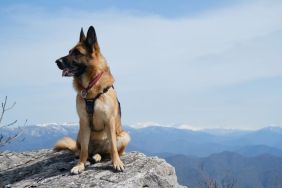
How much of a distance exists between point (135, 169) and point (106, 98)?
1.53 metres

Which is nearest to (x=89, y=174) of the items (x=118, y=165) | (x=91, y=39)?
(x=118, y=165)

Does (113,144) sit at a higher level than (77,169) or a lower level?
higher

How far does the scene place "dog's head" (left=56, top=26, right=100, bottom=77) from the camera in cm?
950

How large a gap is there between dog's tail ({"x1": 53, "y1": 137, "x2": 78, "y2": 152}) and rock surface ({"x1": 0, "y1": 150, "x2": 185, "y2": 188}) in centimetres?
16

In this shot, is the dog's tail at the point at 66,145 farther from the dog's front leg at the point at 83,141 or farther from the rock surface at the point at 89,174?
the dog's front leg at the point at 83,141

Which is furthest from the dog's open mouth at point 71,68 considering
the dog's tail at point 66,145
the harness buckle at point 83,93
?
the dog's tail at point 66,145

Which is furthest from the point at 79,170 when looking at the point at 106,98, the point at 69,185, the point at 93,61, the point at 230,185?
the point at 230,185

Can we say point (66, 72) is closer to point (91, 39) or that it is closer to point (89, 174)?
point (91, 39)

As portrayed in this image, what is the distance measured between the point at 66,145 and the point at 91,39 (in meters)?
3.28

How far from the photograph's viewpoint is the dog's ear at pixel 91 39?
9484 mm

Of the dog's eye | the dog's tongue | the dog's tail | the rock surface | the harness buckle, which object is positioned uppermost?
the dog's eye

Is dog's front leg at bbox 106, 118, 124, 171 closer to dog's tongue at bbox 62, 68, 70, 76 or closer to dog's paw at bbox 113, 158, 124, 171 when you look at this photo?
dog's paw at bbox 113, 158, 124, 171

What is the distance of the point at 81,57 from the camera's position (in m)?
9.59

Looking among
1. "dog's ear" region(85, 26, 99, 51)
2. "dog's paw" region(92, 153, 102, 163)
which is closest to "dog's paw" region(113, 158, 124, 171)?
"dog's paw" region(92, 153, 102, 163)
